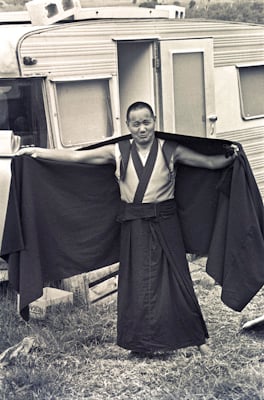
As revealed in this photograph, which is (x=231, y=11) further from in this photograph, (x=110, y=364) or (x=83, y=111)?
(x=110, y=364)

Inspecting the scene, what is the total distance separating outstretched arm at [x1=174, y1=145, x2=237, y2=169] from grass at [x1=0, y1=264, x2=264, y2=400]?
4.08 feet

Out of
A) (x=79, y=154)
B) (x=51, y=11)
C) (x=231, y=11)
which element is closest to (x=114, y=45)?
(x=51, y=11)

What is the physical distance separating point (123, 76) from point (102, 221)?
9.23 feet

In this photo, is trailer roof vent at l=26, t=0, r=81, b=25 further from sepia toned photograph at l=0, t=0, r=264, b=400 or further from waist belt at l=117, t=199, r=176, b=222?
waist belt at l=117, t=199, r=176, b=222

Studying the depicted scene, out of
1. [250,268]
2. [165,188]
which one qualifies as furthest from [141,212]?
[250,268]

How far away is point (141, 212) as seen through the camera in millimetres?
4281

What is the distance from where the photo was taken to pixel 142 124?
4215mm

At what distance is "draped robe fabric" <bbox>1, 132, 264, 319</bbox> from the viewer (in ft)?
14.1

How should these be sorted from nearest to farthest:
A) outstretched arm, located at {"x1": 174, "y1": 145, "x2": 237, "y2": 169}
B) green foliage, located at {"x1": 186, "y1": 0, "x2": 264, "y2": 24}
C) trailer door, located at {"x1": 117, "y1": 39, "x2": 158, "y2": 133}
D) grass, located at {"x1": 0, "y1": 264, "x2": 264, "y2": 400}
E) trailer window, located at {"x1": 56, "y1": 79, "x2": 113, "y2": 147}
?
grass, located at {"x1": 0, "y1": 264, "x2": 264, "y2": 400} < outstretched arm, located at {"x1": 174, "y1": 145, "x2": 237, "y2": 169} < trailer window, located at {"x1": 56, "y1": 79, "x2": 113, "y2": 147} < trailer door, located at {"x1": 117, "y1": 39, "x2": 158, "y2": 133} < green foliage, located at {"x1": 186, "y1": 0, "x2": 264, "y2": 24}

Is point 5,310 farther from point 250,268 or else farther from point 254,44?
point 254,44

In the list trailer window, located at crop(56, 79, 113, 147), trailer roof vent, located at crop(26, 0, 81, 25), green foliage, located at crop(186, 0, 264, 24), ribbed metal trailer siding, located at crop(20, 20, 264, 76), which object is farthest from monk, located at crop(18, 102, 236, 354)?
green foliage, located at crop(186, 0, 264, 24)

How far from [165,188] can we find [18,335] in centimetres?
157

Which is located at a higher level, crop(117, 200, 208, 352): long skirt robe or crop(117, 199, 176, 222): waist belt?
crop(117, 199, 176, 222): waist belt

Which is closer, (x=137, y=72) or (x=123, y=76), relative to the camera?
(x=137, y=72)
